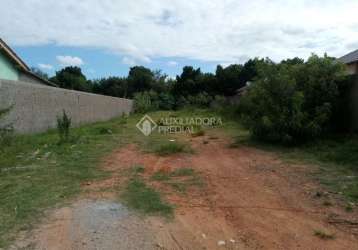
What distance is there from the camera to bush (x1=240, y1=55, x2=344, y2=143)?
9.62 metres

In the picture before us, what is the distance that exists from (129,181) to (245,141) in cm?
568

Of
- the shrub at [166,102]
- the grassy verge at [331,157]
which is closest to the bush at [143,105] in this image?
the shrub at [166,102]

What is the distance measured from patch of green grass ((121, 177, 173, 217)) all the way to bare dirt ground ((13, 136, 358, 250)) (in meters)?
0.14

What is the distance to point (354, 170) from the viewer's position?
6.48m

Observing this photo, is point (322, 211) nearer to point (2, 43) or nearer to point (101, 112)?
point (2, 43)

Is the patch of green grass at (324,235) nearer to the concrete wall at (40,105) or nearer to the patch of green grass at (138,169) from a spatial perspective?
the patch of green grass at (138,169)

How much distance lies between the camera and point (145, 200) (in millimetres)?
4758

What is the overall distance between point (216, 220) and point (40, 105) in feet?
32.1

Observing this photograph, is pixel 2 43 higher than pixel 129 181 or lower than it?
higher

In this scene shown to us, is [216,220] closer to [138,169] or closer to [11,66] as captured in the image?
[138,169]

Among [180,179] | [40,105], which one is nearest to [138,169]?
[180,179]

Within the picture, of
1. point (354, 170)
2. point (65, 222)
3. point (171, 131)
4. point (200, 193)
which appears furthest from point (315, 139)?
point (65, 222)

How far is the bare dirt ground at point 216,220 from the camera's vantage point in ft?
11.2

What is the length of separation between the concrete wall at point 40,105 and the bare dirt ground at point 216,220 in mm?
5348
